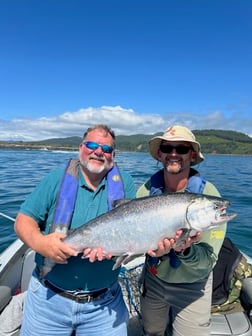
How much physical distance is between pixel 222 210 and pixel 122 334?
1605 mm

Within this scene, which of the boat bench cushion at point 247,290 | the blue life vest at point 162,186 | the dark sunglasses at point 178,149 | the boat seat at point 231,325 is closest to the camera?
the blue life vest at point 162,186

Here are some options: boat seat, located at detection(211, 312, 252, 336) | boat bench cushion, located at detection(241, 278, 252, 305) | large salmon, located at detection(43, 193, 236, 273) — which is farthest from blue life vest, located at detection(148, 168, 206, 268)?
boat bench cushion, located at detection(241, 278, 252, 305)

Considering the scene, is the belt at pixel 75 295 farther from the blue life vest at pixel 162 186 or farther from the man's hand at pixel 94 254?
the blue life vest at pixel 162 186

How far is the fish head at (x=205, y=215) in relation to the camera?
3016mm

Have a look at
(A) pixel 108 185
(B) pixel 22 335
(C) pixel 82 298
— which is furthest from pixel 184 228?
(B) pixel 22 335

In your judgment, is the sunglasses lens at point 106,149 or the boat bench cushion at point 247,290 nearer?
the sunglasses lens at point 106,149

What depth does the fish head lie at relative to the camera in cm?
302

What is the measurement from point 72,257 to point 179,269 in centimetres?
123

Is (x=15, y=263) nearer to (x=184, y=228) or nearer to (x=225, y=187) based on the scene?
(x=184, y=228)

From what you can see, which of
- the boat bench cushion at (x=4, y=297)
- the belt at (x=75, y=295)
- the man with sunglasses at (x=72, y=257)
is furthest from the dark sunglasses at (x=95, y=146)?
the boat bench cushion at (x=4, y=297)

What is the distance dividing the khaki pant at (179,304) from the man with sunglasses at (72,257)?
2.44 feet

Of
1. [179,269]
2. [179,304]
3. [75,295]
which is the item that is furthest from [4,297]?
[179,269]

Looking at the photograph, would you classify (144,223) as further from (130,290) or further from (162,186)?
(130,290)

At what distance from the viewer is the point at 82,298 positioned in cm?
291
